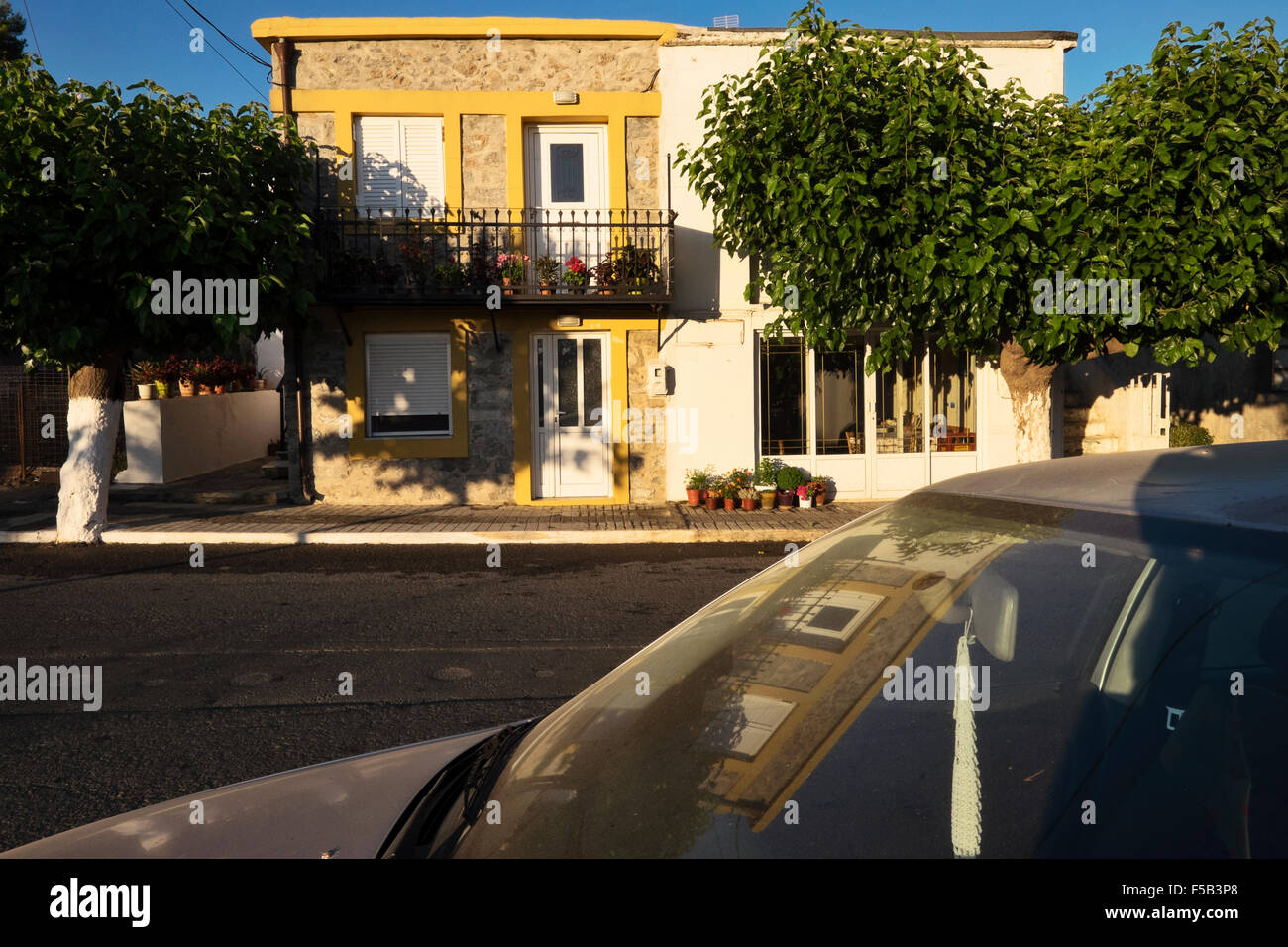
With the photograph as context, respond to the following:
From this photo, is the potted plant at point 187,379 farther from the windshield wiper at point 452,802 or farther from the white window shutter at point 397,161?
Result: the windshield wiper at point 452,802

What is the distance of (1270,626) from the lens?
162 centimetres

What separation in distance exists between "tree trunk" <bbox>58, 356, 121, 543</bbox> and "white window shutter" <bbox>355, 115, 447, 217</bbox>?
4569 mm

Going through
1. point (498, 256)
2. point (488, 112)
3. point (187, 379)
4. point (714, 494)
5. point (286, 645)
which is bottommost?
point (286, 645)

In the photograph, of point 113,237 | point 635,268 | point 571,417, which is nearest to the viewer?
point 113,237

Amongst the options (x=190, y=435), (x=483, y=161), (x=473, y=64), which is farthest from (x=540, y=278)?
(x=190, y=435)

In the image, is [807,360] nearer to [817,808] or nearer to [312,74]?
[312,74]

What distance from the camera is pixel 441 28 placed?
14.5m

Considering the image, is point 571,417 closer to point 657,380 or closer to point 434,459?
point 657,380

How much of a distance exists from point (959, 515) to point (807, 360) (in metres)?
13.5

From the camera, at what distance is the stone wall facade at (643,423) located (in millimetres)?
15117

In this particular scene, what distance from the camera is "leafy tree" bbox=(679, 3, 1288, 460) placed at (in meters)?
10.7

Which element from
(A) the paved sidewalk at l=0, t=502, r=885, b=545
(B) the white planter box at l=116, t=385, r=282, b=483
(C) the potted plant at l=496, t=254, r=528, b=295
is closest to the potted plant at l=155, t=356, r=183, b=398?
(B) the white planter box at l=116, t=385, r=282, b=483

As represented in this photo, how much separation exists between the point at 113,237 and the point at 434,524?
4930mm

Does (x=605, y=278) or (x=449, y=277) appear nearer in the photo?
(x=449, y=277)
